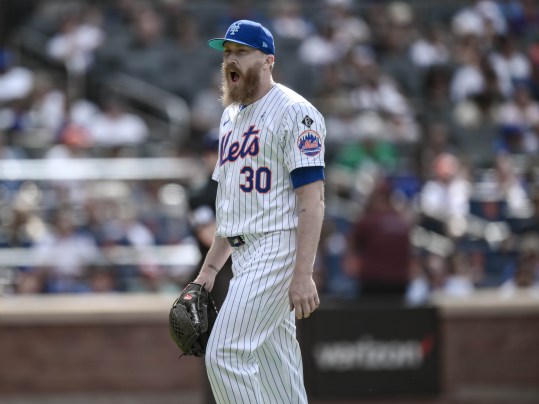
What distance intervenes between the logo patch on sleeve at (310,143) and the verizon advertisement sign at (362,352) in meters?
5.54

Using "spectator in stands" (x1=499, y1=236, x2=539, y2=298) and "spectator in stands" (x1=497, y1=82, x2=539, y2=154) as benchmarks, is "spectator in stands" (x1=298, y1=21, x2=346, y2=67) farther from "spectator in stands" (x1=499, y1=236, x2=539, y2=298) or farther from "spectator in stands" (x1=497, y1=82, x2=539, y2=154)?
"spectator in stands" (x1=499, y1=236, x2=539, y2=298)

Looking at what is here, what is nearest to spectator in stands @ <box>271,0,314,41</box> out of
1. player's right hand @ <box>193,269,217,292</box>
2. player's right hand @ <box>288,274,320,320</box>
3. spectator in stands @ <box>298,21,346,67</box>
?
spectator in stands @ <box>298,21,346,67</box>

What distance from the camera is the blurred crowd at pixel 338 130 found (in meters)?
12.1

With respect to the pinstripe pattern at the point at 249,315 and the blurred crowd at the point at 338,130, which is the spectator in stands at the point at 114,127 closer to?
the blurred crowd at the point at 338,130

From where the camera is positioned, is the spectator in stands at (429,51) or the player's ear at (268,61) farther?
the spectator in stands at (429,51)

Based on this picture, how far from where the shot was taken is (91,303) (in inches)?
427

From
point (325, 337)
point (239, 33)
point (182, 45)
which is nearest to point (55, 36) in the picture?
point (182, 45)

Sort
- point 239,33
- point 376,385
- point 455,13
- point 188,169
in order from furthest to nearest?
point 455,13, point 188,169, point 376,385, point 239,33

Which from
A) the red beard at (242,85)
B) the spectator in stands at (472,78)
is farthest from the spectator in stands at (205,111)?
the red beard at (242,85)

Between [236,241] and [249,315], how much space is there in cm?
38

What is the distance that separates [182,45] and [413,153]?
12.6 feet

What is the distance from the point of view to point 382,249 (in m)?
11.0

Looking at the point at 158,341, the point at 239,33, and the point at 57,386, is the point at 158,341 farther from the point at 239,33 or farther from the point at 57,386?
the point at 239,33

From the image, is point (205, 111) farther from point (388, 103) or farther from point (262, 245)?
point (262, 245)
